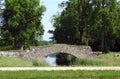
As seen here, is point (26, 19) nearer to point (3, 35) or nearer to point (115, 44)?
point (3, 35)

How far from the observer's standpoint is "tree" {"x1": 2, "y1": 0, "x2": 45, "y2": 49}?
207 ft

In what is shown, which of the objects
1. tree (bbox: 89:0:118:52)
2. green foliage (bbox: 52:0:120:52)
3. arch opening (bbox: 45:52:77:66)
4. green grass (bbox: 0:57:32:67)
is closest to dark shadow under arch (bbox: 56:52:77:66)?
arch opening (bbox: 45:52:77:66)

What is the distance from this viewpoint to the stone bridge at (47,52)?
153 ft

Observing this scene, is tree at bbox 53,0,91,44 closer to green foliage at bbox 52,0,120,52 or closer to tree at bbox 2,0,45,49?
green foliage at bbox 52,0,120,52

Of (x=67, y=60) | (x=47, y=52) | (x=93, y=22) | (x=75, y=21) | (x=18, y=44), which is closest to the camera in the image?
(x=47, y=52)

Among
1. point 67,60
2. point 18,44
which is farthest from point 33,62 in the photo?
point 18,44

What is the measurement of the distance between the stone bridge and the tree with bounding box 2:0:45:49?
47.4 feet

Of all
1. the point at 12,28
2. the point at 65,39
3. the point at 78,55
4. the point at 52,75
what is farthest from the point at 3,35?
the point at 52,75

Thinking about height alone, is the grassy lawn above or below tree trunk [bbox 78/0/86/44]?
below

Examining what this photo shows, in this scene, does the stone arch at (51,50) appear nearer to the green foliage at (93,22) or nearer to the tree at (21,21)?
the green foliage at (93,22)

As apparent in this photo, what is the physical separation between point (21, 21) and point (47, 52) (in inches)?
644

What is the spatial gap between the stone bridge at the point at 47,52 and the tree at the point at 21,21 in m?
14.5

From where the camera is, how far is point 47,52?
48188mm

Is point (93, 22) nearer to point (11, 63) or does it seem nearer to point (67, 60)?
point (67, 60)
